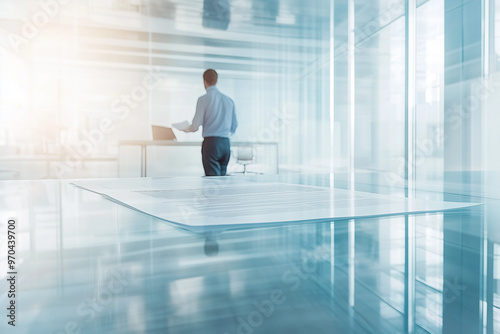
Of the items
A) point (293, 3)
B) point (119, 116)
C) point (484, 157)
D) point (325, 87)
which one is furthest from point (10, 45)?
point (484, 157)

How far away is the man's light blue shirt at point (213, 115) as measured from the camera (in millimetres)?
3168

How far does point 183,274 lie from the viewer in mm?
416

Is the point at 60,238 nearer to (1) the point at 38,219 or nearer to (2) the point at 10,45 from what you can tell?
(1) the point at 38,219

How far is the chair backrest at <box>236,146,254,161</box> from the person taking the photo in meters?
6.09

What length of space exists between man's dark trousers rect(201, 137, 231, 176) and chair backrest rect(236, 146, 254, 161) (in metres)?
2.85

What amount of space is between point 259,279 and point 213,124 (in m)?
→ 2.82

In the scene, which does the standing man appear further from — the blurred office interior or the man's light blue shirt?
the blurred office interior

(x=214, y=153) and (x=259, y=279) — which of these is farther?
(x=214, y=153)

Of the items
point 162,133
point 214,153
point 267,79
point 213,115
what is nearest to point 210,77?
point 213,115

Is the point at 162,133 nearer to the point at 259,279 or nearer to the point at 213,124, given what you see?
the point at 213,124

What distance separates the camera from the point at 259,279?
407 millimetres

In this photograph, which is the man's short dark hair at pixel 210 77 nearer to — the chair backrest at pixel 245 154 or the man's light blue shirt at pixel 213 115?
the man's light blue shirt at pixel 213 115

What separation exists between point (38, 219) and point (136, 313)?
1.93ft

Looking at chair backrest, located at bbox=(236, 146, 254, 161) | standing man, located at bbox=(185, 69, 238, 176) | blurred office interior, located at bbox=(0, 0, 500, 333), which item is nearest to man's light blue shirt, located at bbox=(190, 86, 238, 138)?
standing man, located at bbox=(185, 69, 238, 176)
